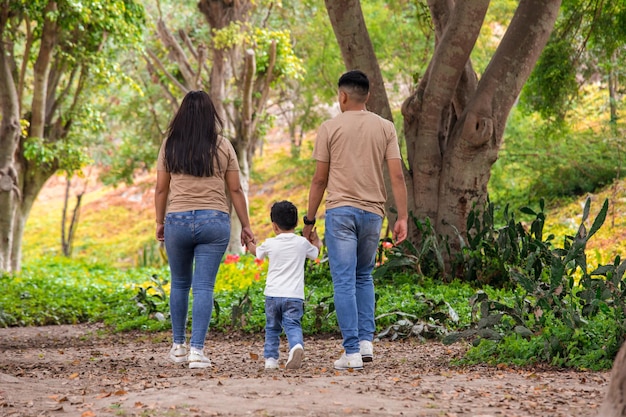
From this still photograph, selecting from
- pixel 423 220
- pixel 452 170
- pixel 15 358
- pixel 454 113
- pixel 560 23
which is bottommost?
pixel 15 358

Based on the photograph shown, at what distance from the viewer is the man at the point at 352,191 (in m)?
5.52

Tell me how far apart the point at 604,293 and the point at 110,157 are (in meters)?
24.2

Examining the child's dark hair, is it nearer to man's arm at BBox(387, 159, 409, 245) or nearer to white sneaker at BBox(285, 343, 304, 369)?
man's arm at BBox(387, 159, 409, 245)

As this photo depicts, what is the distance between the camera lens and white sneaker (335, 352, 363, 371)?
17.9ft

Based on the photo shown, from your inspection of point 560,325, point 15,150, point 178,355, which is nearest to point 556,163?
point 15,150

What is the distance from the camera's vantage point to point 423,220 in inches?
381

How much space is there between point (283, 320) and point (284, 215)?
2.40 ft

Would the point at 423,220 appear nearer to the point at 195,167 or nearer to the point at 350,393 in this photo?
the point at 195,167

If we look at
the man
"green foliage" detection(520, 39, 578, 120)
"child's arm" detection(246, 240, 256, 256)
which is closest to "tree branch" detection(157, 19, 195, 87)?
"green foliage" detection(520, 39, 578, 120)

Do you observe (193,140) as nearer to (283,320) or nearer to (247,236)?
(247,236)

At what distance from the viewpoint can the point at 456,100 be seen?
9.84 meters

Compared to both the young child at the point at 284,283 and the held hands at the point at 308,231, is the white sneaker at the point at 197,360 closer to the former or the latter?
the young child at the point at 284,283

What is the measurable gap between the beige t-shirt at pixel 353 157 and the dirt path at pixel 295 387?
1202 mm

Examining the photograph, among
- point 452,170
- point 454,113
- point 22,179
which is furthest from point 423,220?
point 22,179
